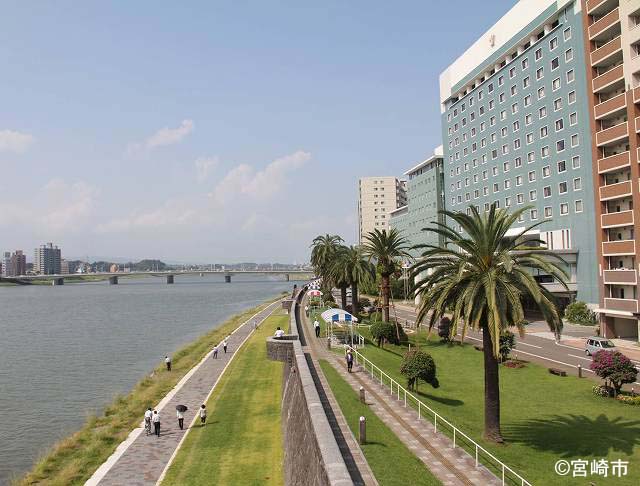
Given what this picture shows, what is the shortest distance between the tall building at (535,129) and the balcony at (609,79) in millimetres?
3255

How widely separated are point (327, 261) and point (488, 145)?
31.9m

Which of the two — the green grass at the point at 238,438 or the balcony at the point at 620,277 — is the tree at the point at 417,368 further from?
the balcony at the point at 620,277

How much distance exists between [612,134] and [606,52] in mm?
9088

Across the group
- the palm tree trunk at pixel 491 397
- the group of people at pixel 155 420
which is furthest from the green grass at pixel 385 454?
the group of people at pixel 155 420

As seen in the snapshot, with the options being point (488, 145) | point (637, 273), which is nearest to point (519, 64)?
point (488, 145)

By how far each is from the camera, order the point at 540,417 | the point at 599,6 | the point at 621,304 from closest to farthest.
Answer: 1. the point at 540,417
2. the point at 621,304
3. the point at 599,6

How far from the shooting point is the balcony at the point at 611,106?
5225 cm

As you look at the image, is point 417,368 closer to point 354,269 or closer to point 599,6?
point 354,269

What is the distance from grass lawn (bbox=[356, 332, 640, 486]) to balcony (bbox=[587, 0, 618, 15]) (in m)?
39.8

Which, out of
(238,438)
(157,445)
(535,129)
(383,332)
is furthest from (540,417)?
(535,129)

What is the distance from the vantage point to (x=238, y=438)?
2858 cm

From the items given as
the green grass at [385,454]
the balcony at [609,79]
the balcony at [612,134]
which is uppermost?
the balcony at [609,79]

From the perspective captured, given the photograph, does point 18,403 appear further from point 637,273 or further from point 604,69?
point 604,69

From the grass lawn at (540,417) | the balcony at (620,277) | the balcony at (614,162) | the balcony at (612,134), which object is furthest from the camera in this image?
the balcony at (612,134)
